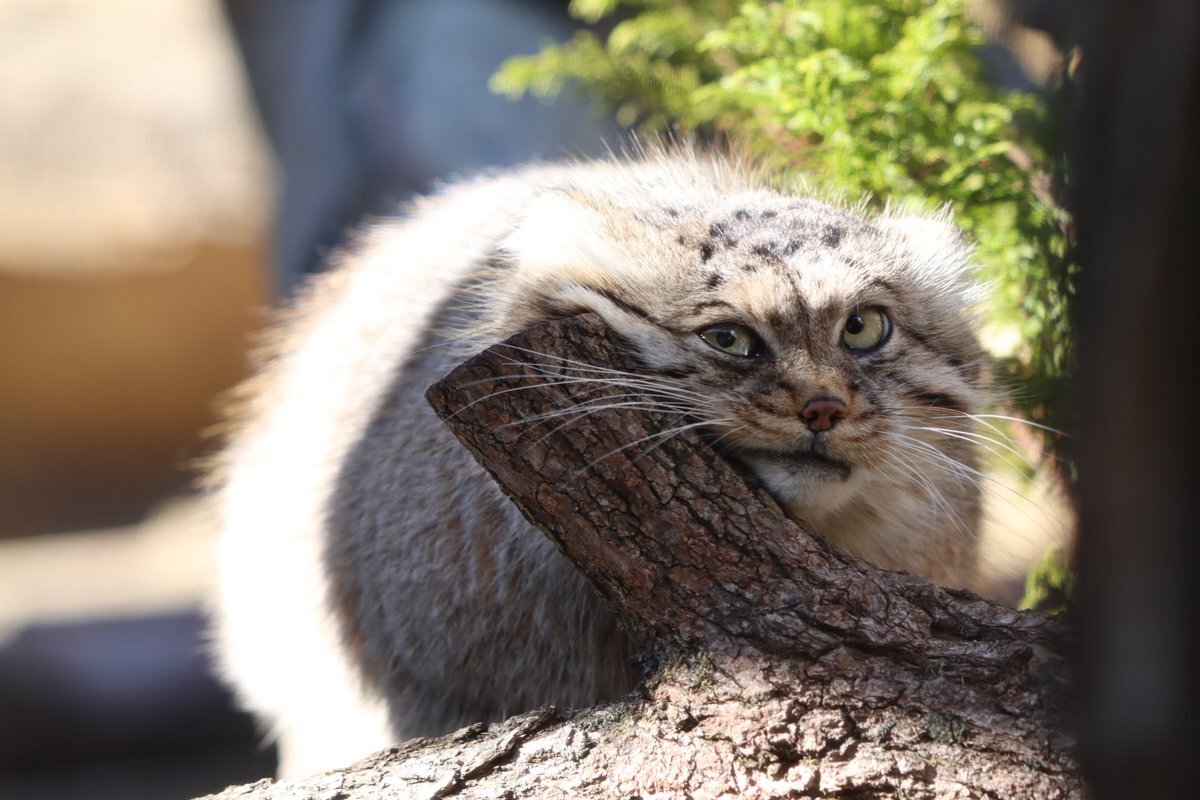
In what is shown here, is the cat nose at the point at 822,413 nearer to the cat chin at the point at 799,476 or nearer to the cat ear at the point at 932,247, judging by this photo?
the cat chin at the point at 799,476

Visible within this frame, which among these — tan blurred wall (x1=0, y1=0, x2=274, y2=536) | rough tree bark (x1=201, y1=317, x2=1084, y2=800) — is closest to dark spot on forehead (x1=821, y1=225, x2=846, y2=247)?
rough tree bark (x1=201, y1=317, x2=1084, y2=800)

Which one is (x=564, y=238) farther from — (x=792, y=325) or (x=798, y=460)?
(x=798, y=460)

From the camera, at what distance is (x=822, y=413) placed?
2.24 m

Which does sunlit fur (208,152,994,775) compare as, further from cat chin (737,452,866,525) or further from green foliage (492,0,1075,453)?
green foliage (492,0,1075,453)

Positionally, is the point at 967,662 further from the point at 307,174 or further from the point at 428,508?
the point at 307,174

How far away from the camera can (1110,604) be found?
3.17 feet

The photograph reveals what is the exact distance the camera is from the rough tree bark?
194 centimetres

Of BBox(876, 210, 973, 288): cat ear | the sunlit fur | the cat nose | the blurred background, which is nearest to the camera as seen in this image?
the cat nose

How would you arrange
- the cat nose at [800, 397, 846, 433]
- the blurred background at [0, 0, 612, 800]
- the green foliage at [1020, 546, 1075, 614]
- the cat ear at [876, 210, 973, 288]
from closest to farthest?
the cat nose at [800, 397, 846, 433], the cat ear at [876, 210, 973, 288], the green foliage at [1020, 546, 1075, 614], the blurred background at [0, 0, 612, 800]

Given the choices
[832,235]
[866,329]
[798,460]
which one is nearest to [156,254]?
[832,235]

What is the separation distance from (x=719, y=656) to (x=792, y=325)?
701mm

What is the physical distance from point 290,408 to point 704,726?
2.41 metres

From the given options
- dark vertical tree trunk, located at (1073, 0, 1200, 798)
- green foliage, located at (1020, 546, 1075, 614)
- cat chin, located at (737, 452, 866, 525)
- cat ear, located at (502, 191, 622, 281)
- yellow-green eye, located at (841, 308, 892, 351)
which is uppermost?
cat ear, located at (502, 191, 622, 281)

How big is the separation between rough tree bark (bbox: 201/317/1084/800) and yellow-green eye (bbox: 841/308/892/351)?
492 mm
